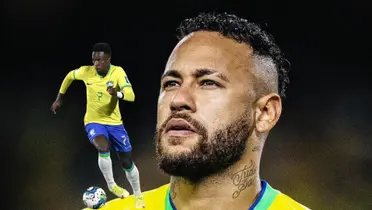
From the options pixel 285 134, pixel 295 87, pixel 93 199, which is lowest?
pixel 93 199

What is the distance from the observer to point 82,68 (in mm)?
3561

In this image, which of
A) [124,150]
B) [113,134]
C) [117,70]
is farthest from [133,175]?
[117,70]

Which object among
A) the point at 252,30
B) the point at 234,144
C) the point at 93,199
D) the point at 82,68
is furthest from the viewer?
the point at 82,68

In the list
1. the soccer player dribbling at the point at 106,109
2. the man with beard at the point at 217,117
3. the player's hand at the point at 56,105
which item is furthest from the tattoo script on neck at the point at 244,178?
the player's hand at the point at 56,105

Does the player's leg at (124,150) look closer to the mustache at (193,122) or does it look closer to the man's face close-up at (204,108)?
the man's face close-up at (204,108)

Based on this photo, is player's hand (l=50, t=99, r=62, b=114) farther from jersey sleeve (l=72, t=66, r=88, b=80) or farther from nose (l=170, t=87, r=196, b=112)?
nose (l=170, t=87, r=196, b=112)

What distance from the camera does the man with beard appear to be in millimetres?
1506

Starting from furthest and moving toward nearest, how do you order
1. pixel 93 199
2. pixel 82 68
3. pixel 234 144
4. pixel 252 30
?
pixel 82 68, pixel 93 199, pixel 252 30, pixel 234 144

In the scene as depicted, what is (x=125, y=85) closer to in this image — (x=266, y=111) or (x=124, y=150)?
(x=124, y=150)

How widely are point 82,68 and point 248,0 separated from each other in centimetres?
139

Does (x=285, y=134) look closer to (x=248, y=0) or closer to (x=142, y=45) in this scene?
(x=248, y=0)

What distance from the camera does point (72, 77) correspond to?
3605 mm

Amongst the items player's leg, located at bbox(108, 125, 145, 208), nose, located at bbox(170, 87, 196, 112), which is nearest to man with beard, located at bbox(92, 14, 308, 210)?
nose, located at bbox(170, 87, 196, 112)

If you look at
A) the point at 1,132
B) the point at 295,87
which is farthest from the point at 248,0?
the point at 1,132
